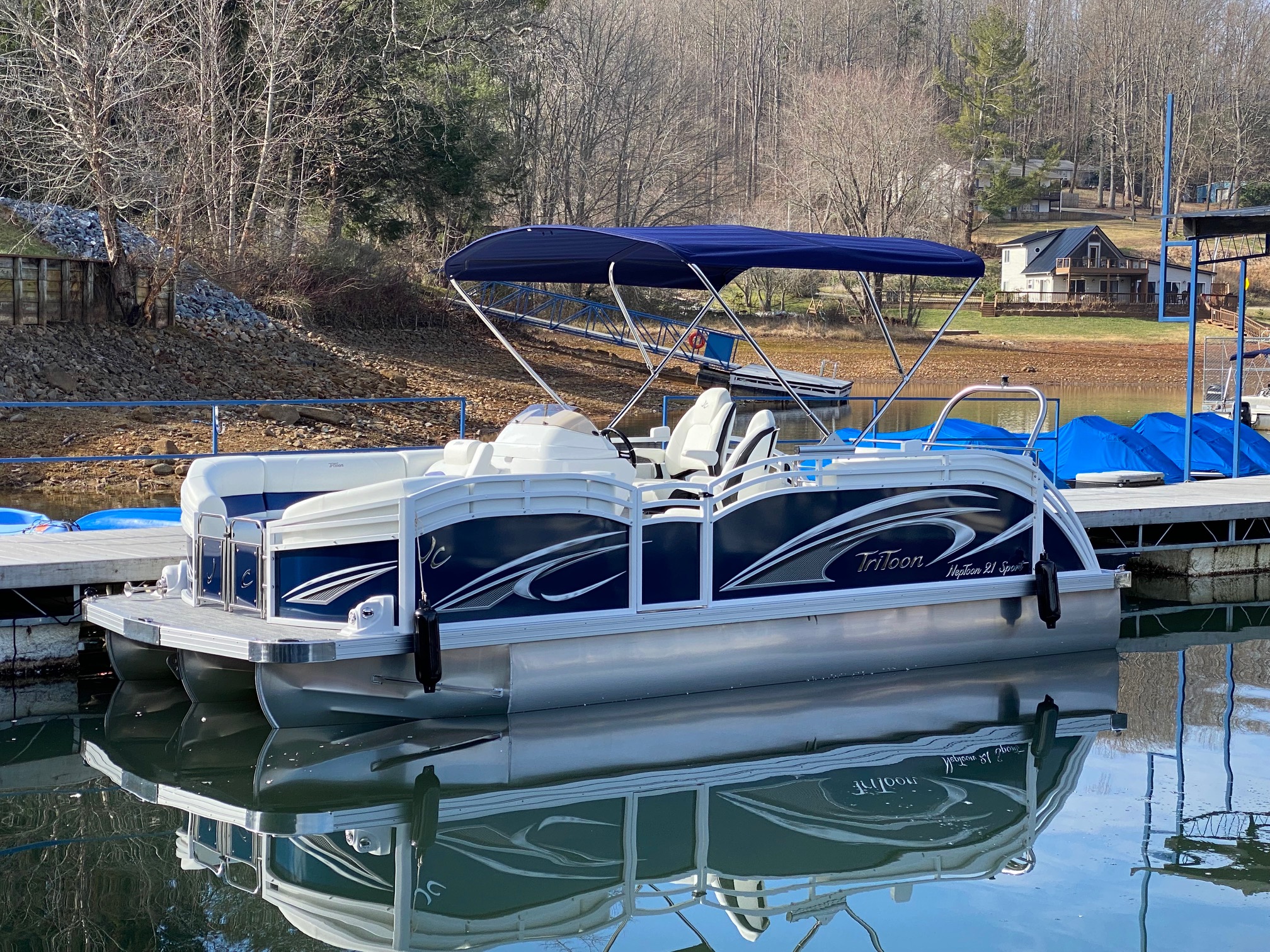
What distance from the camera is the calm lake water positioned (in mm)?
6328

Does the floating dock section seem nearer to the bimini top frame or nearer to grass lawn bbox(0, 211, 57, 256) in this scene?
the bimini top frame

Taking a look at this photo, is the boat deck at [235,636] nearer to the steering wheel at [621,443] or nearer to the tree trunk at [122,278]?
the steering wheel at [621,443]

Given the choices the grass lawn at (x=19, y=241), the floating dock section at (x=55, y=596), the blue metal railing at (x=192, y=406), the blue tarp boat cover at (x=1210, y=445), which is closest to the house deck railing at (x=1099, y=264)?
the blue tarp boat cover at (x=1210, y=445)

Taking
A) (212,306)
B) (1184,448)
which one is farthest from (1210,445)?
(212,306)

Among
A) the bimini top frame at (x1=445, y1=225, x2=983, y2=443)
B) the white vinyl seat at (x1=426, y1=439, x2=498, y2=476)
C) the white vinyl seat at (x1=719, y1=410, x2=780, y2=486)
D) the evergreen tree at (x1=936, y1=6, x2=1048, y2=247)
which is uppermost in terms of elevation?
the evergreen tree at (x1=936, y1=6, x2=1048, y2=247)

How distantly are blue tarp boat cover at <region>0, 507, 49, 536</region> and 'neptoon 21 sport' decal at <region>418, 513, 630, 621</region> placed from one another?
5993 mm

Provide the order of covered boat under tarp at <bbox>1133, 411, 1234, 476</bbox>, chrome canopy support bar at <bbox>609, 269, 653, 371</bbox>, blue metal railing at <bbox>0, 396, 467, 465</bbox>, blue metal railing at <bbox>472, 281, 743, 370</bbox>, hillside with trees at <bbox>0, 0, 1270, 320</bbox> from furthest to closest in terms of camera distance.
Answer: blue metal railing at <bbox>472, 281, 743, 370</bbox>
hillside with trees at <bbox>0, 0, 1270, 320</bbox>
covered boat under tarp at <bbox>1133, 411, 1234, 476</bbox>
blue metal railing at <bbox>0, 396, 467, 465</bbox>
chrome canopy support bar at <bbox>609, 269, 653, 371</bbox>

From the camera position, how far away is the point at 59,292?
2455 centimetres

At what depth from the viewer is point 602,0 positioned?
205ft

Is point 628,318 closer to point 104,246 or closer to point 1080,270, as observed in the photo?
point 104,246

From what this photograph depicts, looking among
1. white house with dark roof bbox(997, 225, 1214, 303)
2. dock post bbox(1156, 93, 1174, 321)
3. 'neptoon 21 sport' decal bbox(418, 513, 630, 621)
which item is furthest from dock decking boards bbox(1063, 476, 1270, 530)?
white house with dark roof bbox(997, 225, 1214, 303)

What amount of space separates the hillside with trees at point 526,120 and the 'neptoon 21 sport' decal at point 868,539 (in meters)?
12.4

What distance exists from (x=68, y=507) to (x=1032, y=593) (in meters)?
11.8

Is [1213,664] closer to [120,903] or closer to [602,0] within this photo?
[120,903]
